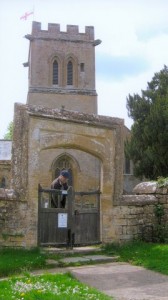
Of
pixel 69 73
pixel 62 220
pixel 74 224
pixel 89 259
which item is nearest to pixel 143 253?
pixel 89 259

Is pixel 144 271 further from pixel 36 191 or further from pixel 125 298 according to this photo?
pixel 36 191

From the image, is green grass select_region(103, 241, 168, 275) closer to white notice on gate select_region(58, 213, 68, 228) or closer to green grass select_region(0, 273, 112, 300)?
white notice on gate select_region(58, 213, 68, 228)

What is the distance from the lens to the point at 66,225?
34.9ft

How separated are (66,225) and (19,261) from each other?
2.29 m

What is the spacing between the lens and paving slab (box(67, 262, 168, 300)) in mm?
6311

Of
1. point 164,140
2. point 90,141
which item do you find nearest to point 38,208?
point 90,141

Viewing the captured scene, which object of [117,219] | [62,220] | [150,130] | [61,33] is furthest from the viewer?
[61,33]

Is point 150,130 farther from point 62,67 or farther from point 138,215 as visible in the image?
point 138,215

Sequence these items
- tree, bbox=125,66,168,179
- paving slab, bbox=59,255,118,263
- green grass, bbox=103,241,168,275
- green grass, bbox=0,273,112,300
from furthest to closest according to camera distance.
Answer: tree, bbox=125,66,168,179
paving slab, bbox=59,255,118,263
green grass, bbox=103,241,168,275
green grass, bbox=0,273,112,300

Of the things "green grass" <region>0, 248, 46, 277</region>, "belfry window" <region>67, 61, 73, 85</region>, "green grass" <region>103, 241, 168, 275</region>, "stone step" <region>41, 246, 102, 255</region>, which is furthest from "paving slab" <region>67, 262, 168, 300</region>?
"belfry window" <region>67, 61, 73, 85</region>

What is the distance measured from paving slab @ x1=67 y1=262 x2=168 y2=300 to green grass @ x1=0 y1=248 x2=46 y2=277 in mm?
721

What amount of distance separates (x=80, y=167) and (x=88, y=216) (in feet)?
66.3

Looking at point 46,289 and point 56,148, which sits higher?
point 56,148

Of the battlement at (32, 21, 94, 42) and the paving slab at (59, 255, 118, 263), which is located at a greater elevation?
the battlement at (32, 21, 94, 42)
